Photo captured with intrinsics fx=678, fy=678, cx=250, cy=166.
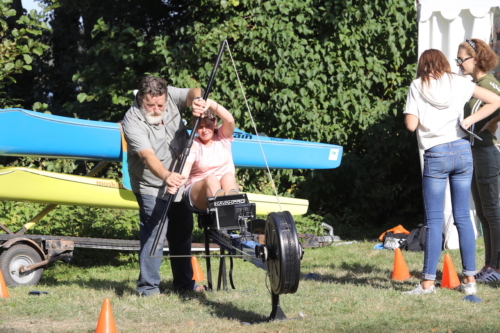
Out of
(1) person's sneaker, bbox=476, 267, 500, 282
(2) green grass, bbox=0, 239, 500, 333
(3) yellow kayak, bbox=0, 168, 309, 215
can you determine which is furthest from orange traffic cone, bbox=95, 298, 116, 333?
(3) yellow kayak, bbox=0, 168, 309, 215

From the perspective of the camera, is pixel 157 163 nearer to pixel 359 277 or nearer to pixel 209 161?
pixel 209 161

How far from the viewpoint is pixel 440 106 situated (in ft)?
15.2

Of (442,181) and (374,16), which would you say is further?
(374,16)

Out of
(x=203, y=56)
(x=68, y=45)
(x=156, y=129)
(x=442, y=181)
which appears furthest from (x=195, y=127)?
(x=68, y=45)

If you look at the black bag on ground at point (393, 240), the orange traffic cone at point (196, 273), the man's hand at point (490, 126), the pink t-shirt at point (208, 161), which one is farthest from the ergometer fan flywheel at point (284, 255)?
the black bag on ground at point (393, 240)

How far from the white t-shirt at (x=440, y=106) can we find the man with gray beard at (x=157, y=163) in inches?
59.2

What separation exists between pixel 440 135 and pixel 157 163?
77.1 inches

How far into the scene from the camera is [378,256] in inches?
275

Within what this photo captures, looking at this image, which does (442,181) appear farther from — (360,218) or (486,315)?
(360,218)

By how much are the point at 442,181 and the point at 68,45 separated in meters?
9.55

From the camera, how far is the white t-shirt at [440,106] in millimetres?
4625

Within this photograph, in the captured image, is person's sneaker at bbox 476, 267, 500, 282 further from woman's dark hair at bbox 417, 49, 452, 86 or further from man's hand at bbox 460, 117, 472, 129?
→ woman's dark hair at bbox 417, 49, 452, 86

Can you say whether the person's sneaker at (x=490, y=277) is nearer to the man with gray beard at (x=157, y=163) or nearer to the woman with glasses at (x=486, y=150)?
the woman with glasses at (x=486, y=150)

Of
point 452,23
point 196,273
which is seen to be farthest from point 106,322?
point 452,23
